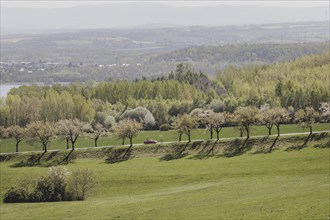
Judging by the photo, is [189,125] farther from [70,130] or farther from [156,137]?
[70,130]

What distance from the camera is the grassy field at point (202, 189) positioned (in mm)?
49469

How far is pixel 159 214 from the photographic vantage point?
52.4 meters

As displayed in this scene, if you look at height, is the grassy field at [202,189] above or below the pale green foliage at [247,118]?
below

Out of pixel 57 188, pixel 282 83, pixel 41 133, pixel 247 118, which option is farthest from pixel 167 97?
pixel 57 188

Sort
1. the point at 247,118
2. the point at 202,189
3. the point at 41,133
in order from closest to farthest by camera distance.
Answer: the point at 202,189
the point at 247,118
the point at 41,133

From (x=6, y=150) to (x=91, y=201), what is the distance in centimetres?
4371

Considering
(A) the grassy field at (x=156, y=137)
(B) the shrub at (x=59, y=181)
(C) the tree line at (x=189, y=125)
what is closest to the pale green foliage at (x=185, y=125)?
(C) the tree line at (x=189, y=125)

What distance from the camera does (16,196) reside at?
234ft

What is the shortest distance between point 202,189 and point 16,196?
20960 mm

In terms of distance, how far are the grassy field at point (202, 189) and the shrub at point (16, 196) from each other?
10.5 ft

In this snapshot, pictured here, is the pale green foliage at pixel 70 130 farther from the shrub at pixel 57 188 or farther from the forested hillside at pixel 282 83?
the forested hillside at pixel 282 83

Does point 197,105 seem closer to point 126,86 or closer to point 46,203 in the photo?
point 126,86

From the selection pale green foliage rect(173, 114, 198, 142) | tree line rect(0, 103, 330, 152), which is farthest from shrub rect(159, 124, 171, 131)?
pale green foliage rect(173, 114, 198, 142)

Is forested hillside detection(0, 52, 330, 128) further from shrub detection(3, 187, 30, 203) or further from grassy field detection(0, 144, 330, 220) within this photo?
shrub detection(3, 187, 30, 203)
